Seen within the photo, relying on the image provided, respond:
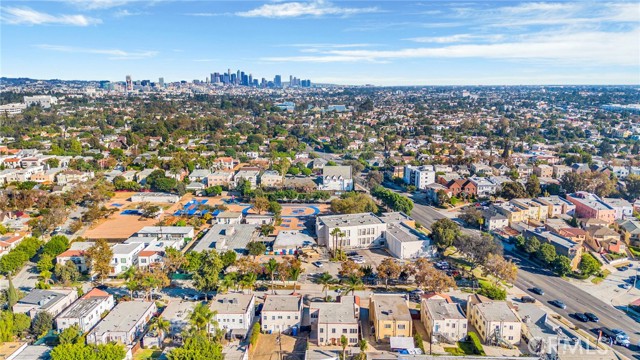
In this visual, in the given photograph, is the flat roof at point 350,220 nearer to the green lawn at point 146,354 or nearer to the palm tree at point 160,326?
the palm tree at point 160,326

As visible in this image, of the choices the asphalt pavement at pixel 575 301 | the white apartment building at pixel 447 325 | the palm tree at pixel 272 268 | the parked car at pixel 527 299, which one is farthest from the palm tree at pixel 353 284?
the asphalt pavement at pixel 575 301

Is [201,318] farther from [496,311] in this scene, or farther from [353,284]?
[496,311]

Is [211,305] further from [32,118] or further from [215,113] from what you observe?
[215,113]

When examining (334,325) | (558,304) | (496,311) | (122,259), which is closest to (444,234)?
(558,304)

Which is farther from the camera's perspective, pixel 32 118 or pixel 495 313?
pixel 32 118

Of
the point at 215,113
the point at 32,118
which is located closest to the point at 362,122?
the point at 215,113
